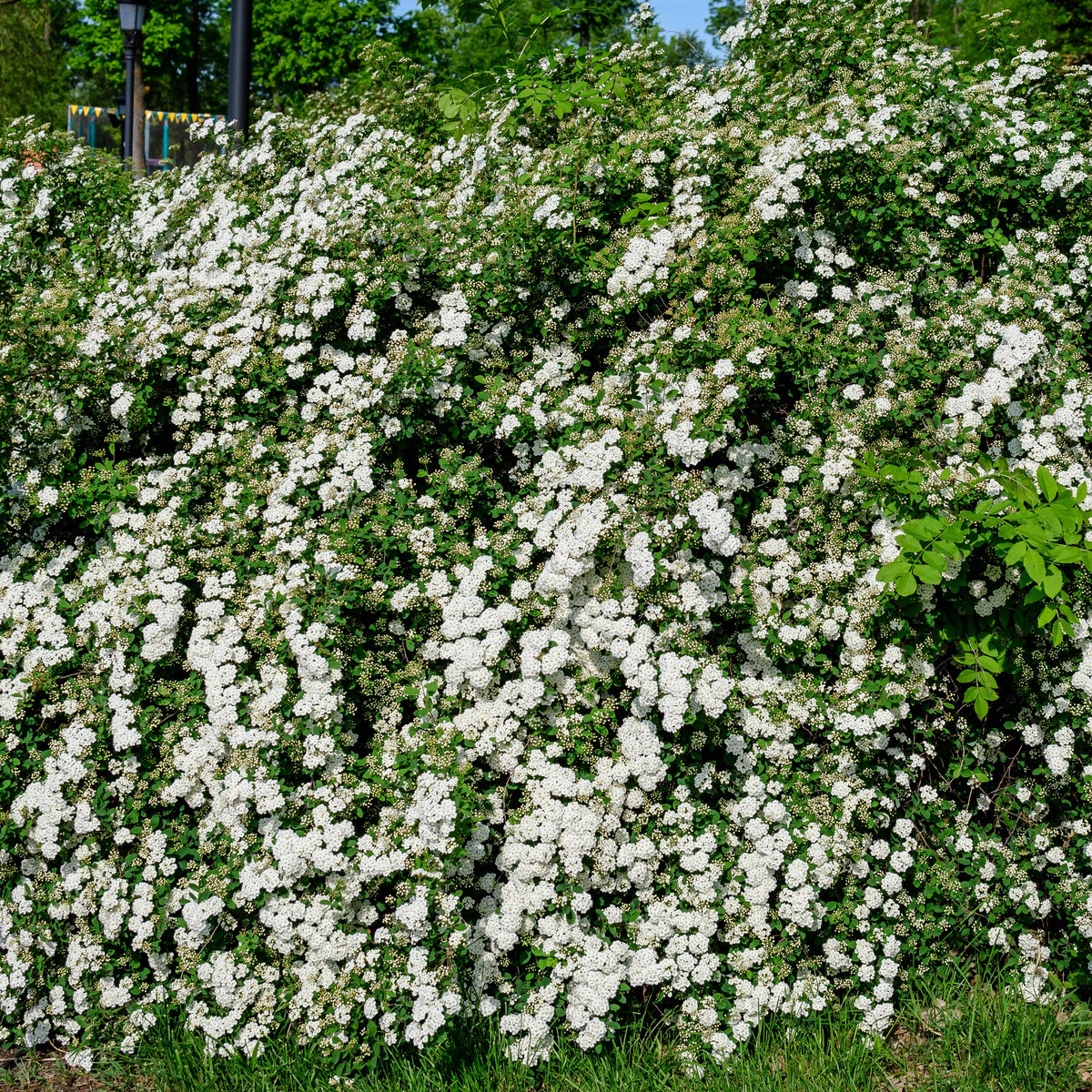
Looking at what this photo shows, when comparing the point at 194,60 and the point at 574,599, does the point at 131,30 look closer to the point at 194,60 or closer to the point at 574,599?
the point at 574,599

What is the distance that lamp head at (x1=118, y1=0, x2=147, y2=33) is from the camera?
12.0m

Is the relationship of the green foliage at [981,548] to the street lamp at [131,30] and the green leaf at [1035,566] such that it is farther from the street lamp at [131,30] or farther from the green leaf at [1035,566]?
the street lamp at [131,30]

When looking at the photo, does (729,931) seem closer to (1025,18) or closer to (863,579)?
(863,579)

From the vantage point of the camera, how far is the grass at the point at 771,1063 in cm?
311

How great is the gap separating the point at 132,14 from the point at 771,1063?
1349cm

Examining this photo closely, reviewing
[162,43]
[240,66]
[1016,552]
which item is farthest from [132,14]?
[162,43]

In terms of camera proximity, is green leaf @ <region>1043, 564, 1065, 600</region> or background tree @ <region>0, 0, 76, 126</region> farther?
background tree @ <region>0, 0, 76, 126</region>

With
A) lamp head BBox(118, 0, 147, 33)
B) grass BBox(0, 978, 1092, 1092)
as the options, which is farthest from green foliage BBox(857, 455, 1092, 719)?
lamp head BBox(118, 0, 147, 33)

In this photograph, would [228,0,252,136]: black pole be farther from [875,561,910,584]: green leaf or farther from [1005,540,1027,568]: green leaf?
[1005,540,1027,568]: green leaf

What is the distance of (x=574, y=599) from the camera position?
3.51 m

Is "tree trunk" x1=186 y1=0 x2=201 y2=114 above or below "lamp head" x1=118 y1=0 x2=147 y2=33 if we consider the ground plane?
above

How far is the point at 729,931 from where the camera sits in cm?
331

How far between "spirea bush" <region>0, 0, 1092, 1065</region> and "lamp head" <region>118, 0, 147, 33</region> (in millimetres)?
9795

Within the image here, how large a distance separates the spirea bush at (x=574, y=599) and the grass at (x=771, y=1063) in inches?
4.2
